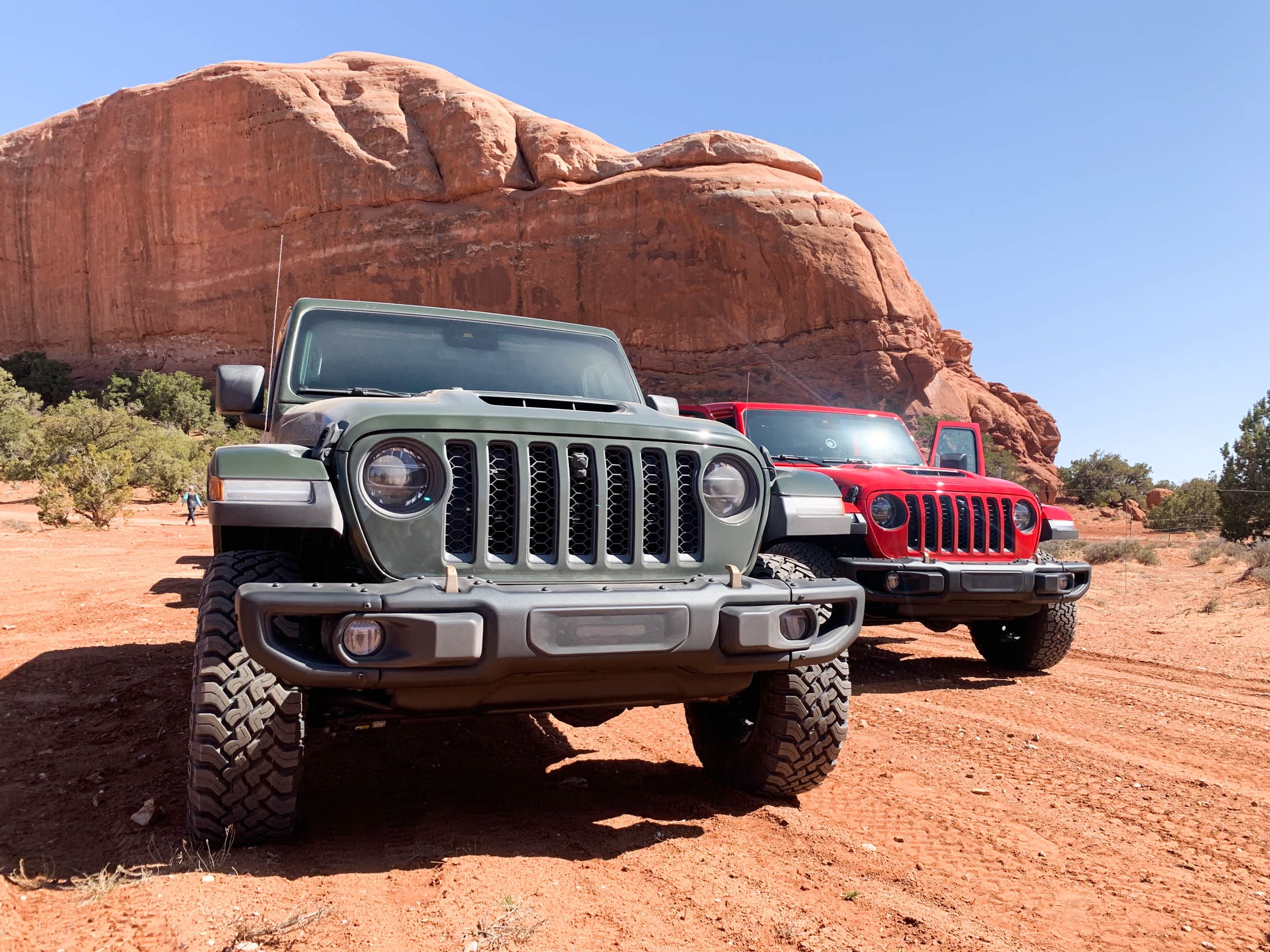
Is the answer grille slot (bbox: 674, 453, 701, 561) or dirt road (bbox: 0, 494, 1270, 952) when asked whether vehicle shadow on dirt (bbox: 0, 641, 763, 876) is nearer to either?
dirt road (bbox: 0, 494, 1270, 952)

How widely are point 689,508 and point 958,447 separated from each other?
230 inches

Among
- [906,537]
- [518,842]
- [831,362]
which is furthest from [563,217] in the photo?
[518,842]

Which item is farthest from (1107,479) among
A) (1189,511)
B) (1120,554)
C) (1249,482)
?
(1120,554)

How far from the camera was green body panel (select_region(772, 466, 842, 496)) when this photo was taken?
350cm

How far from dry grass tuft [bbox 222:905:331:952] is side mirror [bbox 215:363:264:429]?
240 cm

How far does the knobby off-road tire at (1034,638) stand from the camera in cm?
659

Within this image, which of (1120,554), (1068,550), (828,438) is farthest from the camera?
(1068,550)

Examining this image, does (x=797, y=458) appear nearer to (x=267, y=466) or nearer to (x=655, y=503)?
(x=655, y=503)

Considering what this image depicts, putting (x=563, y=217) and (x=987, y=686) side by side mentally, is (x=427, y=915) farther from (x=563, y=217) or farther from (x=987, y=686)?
(x=563, y=217)

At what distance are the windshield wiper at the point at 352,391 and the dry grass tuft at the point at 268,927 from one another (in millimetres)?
2172

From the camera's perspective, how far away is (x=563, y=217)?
45.6m

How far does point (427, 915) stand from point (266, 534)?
5.27 ft

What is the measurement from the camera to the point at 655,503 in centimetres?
306

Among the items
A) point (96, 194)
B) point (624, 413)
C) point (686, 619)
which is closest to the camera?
point (686, 619)
